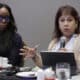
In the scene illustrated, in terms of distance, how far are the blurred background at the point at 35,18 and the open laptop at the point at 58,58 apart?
1679mm

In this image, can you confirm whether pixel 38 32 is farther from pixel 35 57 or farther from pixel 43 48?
pixel 35 57

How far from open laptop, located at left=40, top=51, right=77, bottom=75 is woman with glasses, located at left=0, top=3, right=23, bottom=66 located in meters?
0.66

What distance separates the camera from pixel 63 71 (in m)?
1.80

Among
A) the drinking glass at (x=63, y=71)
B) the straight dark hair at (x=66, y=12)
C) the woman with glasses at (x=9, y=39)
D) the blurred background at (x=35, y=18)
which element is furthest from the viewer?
the blurred background at (x=35, y=18)

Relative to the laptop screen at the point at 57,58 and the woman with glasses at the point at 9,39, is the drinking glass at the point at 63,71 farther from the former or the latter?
the woman with glasses at the point at 9,39

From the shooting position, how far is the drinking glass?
179cm

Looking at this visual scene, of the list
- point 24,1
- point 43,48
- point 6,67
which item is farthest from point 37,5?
point 6,67

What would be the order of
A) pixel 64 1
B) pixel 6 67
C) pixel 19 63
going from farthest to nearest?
pixel 64 1 < pixel 19 63 < pixel 6 67

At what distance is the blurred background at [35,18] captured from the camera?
141 inches

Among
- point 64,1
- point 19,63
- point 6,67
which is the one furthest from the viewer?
point 64,1

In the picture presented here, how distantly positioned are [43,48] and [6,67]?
150 cm

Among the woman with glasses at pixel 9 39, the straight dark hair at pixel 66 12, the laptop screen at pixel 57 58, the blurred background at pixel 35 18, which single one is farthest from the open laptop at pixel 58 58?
the blurred background at pixel 35 18

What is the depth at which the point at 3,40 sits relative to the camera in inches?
104

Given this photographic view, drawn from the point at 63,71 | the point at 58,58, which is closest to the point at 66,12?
A: the point at 58,58
